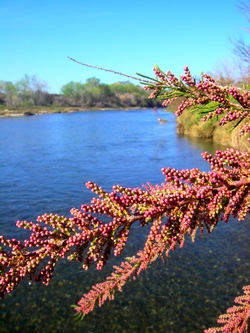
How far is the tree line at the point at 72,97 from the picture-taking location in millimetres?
165250

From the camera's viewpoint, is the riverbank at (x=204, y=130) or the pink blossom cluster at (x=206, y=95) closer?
the pink blossom cluster at (x=206, y=95)

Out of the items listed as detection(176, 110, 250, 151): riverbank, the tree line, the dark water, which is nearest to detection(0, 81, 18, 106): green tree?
the tree line

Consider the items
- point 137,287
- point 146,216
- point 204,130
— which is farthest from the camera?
point 204,130

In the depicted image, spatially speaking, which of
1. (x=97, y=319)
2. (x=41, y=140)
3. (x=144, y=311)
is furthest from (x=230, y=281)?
(x=41, y=140)

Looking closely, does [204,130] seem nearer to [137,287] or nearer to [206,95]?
[137,287]

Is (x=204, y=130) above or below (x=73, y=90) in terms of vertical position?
below

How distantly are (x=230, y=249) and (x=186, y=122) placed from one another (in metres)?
37.2

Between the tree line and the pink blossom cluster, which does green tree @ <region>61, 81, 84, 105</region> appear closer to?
the tree line

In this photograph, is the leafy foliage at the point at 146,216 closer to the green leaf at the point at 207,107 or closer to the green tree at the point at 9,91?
the green leaf at the point at 207,107

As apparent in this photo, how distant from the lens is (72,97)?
589 ft

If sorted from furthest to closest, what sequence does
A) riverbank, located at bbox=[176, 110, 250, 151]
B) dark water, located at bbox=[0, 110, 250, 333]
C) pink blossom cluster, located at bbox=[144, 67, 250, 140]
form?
1. riverbank, located at bbox=[176, 110, 250, 151]
2. dark water, located at bbox=[0, 110, 250, 333]
3. pink blossom cluster, located at bbox=[144, 67, 250, 140]

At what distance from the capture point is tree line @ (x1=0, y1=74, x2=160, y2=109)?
165m

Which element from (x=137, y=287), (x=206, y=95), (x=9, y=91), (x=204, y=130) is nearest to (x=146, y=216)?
(x=206, y=95)

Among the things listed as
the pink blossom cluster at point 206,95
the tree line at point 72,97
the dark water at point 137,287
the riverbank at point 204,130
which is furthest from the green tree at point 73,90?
the pink blossom cluster at point 206,95
